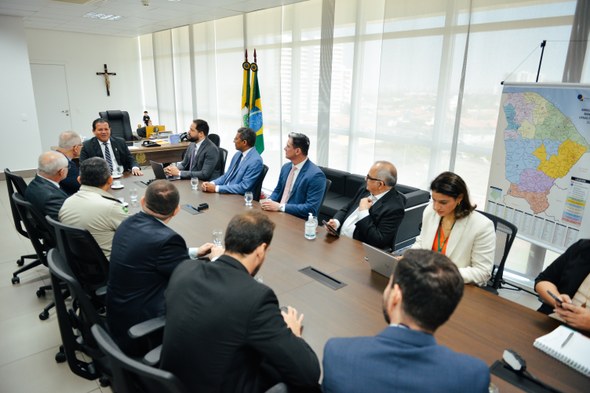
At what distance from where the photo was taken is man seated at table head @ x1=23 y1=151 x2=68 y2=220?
2986 millimetres

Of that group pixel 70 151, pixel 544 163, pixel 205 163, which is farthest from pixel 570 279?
pixel 70 151

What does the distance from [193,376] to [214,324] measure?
22 centimetres

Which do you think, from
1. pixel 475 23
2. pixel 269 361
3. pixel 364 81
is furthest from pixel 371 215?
pixel 364 81

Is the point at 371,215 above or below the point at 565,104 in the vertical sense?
below

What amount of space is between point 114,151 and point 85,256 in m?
2.82

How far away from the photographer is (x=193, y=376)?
131cm

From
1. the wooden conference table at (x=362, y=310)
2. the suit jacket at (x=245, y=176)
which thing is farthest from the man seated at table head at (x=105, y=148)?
the wooden conference table at (x=362, y=310)

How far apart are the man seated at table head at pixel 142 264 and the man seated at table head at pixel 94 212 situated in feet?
2.20

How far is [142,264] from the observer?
189cm

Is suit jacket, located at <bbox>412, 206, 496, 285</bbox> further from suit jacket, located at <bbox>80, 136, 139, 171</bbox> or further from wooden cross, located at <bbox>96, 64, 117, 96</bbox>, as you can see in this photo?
wooden cross, located at <bbox>96, 64, 117, 96</bbox>

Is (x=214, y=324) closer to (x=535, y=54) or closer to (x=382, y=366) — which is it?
(x=382, y=366)

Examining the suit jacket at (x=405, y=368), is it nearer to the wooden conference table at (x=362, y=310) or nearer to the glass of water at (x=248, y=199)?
the wooden conference table at (x=362, y=310)

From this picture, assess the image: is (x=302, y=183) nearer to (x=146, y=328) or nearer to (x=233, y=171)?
(x=233, y=171)

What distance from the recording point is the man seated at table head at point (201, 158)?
4.71 metres
